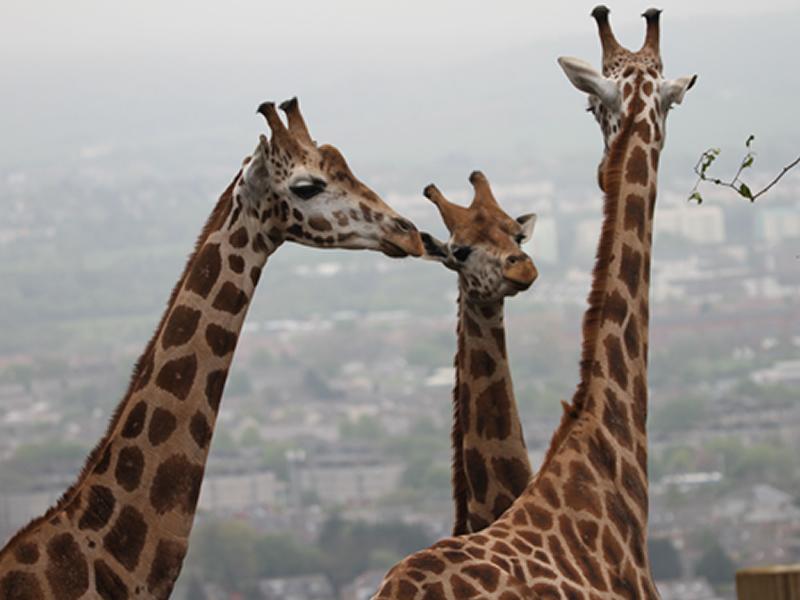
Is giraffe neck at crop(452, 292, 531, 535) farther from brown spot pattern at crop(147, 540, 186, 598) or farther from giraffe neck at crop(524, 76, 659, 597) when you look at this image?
brown spot pattern at crop(147, 540, 186, 598)

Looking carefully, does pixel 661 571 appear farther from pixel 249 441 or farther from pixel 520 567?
pixel 520 567

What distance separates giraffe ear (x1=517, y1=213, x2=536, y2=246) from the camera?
6.68 metres

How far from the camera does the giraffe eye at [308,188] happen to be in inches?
228

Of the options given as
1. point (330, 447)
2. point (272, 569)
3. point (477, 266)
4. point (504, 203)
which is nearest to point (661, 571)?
point (272, 569)

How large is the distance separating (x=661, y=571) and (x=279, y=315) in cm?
2468

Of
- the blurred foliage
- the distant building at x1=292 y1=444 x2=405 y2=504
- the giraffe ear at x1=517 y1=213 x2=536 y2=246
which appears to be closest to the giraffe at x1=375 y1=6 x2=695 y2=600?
the giraffe ear at x1=517 y1=213 x2=536 y2=246

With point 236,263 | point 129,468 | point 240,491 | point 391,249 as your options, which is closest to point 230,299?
point 236,263

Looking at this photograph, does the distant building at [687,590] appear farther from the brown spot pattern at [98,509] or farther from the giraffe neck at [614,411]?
the brown spot pattern at [98,509]

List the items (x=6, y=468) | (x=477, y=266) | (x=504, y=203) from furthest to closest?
(x=504, y=203) < (x=6, y=468) < (x=477, y=266)

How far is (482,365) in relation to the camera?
267 inches

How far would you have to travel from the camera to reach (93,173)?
57.1 m

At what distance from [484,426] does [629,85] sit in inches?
51.1

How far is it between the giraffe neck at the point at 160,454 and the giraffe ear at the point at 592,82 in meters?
1.30

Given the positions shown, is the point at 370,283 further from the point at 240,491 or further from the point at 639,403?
the point at 639,403
